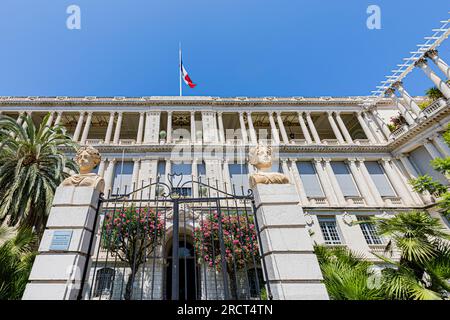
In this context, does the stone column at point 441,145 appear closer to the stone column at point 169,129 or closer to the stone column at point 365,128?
the stone column at point 365,128

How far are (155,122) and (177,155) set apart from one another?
5319 millimetres

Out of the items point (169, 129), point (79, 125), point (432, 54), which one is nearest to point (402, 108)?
point (432, 54)

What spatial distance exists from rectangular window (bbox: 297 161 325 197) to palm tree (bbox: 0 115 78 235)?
19.9 metres

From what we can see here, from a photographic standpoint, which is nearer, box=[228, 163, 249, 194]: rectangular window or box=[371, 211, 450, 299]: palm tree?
box=[371, 211, 450, 299]: palm tree

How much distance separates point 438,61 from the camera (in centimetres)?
1950

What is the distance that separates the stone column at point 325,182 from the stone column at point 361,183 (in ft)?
9.89

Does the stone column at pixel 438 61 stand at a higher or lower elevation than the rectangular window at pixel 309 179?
higher

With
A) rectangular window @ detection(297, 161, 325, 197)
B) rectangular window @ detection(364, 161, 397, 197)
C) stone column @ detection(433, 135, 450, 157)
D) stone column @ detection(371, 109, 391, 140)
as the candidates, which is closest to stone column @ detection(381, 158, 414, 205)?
rectangular window @ detection(364, 161, 397, 197)

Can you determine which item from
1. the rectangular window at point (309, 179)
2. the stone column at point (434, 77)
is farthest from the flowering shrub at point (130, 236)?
the stone column at point (434, 77)

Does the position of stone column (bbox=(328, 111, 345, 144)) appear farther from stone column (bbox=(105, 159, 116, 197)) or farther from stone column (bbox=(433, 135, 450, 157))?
stone column (bbox=(105, 159, 116, 197))

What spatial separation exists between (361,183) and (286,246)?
21121 mm

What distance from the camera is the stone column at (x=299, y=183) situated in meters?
20.2

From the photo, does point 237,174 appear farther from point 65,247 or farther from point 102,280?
point 65,247

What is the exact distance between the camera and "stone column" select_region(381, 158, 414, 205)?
2067 cm
